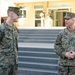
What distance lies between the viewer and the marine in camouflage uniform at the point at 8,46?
4.45m

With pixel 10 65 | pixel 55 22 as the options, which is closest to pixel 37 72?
pixel 10 65

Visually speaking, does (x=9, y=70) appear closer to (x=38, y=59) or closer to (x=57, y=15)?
(x=38, y=59)

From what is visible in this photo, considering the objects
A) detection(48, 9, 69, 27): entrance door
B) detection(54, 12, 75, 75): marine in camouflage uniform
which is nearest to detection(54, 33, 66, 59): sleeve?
detection(54, 12, 75, 75): marine in camouflage uniform

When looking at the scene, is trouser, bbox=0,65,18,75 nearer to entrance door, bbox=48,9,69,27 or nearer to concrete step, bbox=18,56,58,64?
concrete step, bbox=18,56,58,64

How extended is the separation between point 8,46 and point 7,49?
51 mm

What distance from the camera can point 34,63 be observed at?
8.59 meters

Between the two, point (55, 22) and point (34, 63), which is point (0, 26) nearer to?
point (34, 63)

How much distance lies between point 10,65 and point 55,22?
2277 cm

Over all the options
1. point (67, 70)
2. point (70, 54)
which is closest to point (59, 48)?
point (70, 54)

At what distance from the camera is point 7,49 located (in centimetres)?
445

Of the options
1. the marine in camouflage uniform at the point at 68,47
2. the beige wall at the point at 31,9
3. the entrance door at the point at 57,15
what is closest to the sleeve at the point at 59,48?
the marine in camouflage uniform at the point at 68,47

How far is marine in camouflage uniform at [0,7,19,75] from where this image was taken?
4449mm

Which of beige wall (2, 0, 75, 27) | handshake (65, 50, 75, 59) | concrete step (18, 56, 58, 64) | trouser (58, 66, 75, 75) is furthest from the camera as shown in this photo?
beige wall (2, 0, 75, 27)

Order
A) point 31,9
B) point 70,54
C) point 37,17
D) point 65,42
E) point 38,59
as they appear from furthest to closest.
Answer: point 31,9, point 37,17, point 38,59, point 65,42, point 70,54
